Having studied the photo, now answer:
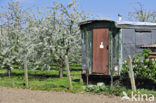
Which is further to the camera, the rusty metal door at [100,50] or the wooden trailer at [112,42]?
the rusty metal door at [100,50]

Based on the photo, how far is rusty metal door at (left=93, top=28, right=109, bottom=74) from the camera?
13.8 meters

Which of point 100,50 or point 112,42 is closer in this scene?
point 112,42

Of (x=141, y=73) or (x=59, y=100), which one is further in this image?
(x=141, y=73)

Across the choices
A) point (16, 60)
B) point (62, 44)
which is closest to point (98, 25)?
point (62, 44)

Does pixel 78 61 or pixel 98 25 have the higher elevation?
pixel 98 25

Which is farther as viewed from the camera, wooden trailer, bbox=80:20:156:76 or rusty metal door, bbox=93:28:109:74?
rusty metal door, bbox=93:28:109:74

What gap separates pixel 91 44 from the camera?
14.3m

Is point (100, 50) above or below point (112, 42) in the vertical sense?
below

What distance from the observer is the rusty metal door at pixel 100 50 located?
13.8 meters

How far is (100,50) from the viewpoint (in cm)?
1393

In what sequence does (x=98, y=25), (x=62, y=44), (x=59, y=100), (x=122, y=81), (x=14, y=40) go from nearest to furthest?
(x=59, y=100) < (x=122, y=81) < (x=98, y=25) < (x=62, y=44) < (x=14, y=40)

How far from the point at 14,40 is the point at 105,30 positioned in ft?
27.9

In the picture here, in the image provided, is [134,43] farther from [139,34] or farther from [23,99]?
[23,99]

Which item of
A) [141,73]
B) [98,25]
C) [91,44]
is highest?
[98,25]
